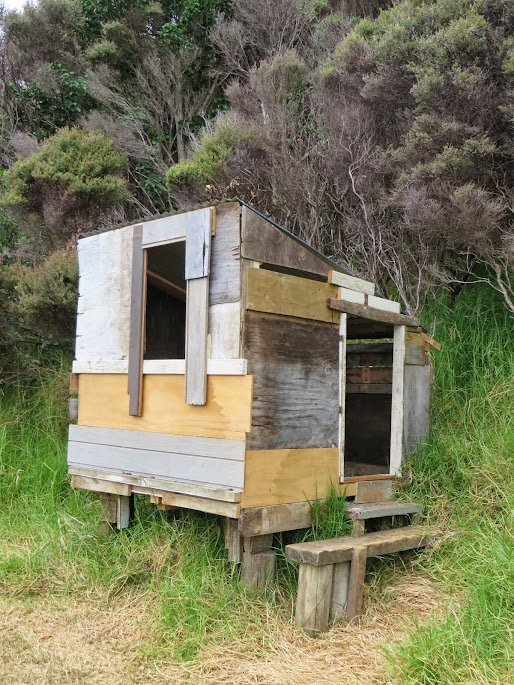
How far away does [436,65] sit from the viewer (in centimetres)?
652

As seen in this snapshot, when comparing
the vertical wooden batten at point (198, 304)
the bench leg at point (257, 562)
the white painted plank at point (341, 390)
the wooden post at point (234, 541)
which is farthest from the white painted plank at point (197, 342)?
the white painted plank at point (341, 390)

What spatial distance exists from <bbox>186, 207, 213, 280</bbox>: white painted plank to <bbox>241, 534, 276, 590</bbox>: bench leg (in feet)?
5.62

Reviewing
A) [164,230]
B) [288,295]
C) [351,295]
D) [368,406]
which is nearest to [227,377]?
[288,295]

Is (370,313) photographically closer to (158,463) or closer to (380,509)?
(380,509)

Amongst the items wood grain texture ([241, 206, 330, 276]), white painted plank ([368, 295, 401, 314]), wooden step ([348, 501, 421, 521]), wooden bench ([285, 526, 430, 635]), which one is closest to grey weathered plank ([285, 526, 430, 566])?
wooden bench ([285, 526, 430, 635])

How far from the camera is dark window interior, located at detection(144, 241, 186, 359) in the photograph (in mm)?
5324

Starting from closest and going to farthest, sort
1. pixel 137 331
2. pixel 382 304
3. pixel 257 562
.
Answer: pixel 257 562 → pixel 137 331 → pixel 382 304

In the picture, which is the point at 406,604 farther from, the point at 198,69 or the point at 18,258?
the point at 198,69

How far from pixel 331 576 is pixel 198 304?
1.86 metres

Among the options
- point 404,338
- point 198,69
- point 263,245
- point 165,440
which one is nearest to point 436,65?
point 404,338

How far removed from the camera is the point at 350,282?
4.86 metres

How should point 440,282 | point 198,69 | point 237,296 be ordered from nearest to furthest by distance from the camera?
point 237,296
point 440,282
point 198,69

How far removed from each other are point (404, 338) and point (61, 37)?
32.7 ft

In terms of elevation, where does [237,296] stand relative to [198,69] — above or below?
below
